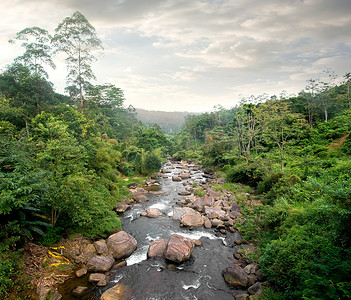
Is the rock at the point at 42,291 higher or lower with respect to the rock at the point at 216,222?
higher

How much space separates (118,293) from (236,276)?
417cm

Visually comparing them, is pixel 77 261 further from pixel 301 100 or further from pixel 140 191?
pixel 301 100

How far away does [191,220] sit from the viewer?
11.5 metres

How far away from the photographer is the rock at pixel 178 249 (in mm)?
7906

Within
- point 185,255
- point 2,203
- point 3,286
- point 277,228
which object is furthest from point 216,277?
point 2,203

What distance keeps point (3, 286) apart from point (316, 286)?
8.01m

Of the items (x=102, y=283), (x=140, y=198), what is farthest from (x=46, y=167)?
(x=140, y=198)

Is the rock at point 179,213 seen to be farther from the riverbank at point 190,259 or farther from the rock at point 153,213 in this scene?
the rock at point 153,213

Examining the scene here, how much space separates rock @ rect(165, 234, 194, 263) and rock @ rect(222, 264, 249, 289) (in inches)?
67.8

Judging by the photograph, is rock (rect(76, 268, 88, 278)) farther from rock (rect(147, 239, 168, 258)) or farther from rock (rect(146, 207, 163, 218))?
rock (rect(146, 207, 163, 218))

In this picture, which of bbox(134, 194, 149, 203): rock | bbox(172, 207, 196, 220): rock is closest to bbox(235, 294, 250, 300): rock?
bbox(172, 207, 196, 220): rock

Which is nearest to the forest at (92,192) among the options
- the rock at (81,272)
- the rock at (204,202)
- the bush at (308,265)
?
the bush at (308,265)

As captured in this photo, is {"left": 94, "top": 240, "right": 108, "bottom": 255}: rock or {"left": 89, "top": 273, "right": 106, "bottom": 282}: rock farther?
{"left": 94, "top": 240, "right": 108, "bottom": 255}: rock

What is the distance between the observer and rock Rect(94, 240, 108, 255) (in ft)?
26.7
